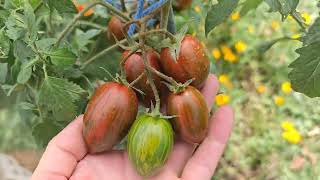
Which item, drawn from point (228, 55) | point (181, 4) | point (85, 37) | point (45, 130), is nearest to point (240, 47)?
point (228, 55)

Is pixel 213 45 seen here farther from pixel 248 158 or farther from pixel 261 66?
pixel 248 158

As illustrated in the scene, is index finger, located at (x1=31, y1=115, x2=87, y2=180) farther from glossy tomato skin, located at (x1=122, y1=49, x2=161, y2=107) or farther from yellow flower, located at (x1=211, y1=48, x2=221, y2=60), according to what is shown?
yellow flower, located at (x1=211, y1=48, x2=221, y2=60)

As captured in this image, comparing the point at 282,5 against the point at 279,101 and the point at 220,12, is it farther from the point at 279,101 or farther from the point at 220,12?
the point at 279,101

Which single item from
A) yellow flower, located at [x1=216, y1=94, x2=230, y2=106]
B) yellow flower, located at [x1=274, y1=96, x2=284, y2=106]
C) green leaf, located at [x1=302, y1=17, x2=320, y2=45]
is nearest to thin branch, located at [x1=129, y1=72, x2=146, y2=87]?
green leaf, located at [x1=302, y1=17, x2=320, y2=45]

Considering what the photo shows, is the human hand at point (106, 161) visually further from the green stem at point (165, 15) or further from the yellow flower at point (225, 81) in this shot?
the yellow flower at point (225, 81)

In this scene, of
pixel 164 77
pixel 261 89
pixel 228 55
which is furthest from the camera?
pixel 228 55

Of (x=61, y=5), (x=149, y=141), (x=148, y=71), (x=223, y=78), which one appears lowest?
(x=223, y=78)

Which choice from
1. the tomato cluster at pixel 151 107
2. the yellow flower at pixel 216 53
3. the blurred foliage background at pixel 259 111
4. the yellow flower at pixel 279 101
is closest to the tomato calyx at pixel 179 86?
the tomato cluster at pixel 151 107
